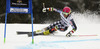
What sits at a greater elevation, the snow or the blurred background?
the blurred background

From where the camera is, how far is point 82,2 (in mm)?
13336

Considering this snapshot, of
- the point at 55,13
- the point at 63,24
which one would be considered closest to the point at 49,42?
the point at 63,24

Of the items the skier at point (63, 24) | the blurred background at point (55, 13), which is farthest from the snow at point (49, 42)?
the blurred background at point (55, 13)

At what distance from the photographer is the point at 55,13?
12.1 meters

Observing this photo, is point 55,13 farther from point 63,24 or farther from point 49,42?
point 49,42

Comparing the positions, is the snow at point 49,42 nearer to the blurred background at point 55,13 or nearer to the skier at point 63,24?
the skier at point 63,24

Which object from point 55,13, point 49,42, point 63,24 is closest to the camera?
point 49,42

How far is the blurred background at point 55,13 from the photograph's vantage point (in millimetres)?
11672

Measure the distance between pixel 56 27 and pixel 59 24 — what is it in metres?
0.12

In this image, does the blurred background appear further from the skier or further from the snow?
the snow

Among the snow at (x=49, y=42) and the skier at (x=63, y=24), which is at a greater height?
the skier at (x=63, y=24)

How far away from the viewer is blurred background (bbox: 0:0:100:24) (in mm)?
11672

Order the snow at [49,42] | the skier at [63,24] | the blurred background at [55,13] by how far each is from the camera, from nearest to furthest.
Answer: the snow at [49,42] → the skier at [63,24] → the blurred background at [55,13]

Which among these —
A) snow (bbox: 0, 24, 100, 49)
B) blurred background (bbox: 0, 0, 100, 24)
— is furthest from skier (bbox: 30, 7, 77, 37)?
blurred background (bbox: 0, 0, 100, 24)
